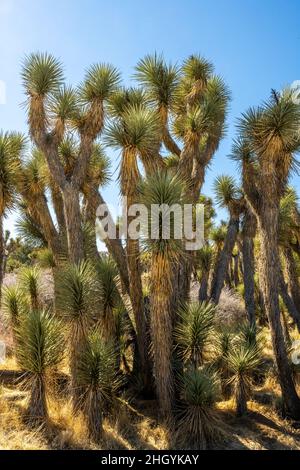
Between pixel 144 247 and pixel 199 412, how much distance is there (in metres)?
2.85

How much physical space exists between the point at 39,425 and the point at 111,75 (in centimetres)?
691

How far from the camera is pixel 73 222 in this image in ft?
26.5

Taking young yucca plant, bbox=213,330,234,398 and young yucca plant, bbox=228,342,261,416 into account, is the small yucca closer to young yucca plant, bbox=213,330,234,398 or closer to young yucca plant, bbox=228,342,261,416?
young yucca plant, bbox=213,330,234,398

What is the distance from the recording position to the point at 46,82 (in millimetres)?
8406

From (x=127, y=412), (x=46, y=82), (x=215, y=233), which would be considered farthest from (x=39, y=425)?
(x=215, y=233)

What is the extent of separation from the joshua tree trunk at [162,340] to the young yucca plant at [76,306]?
108cm

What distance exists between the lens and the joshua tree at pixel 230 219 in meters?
10.3

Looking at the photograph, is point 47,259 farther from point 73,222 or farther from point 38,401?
point 38,401

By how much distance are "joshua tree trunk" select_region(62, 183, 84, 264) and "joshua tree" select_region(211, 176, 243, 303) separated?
391 centimetres

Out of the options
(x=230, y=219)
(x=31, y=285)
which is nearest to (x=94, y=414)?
(x=31, y=285)

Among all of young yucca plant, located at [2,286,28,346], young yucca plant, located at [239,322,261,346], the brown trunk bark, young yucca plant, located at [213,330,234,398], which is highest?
the brown trunk bark

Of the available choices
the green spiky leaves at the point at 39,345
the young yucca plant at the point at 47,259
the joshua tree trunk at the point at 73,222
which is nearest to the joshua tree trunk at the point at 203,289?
the young yucca plant at the point at 47,259

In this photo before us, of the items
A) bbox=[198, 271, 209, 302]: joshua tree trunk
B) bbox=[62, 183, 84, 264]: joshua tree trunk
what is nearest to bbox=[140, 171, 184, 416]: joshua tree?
bbox=[62, 183, 84, 264]: joshua tree trunk

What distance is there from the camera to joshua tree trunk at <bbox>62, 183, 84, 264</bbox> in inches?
316
